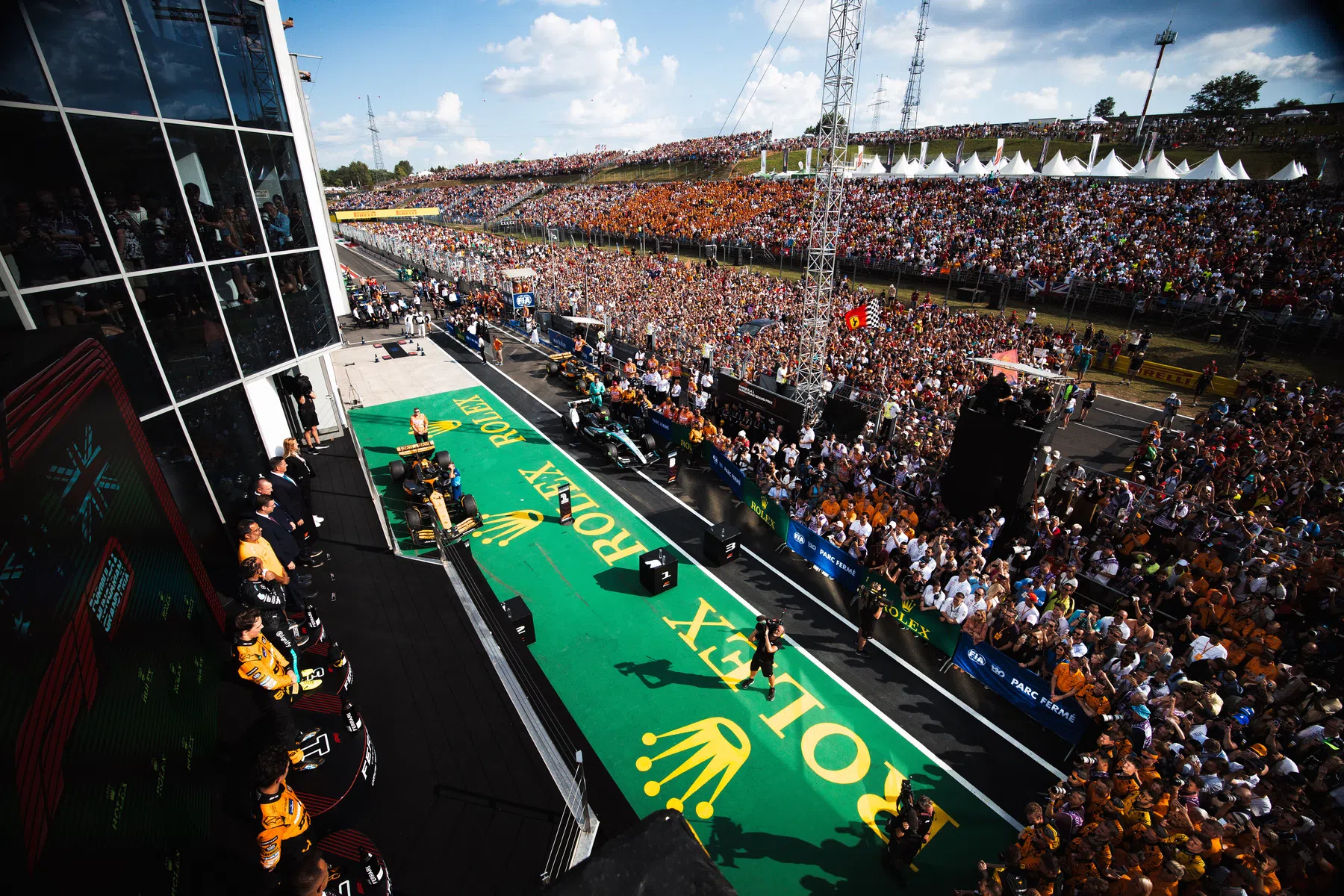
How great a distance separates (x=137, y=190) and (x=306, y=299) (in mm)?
4500

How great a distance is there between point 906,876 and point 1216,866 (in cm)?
322

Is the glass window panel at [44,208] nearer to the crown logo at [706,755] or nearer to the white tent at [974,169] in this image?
the crown logo at [706,755]

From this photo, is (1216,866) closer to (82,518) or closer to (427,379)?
(82,518)

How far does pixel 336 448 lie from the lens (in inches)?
611

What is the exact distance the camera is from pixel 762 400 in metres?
17.5

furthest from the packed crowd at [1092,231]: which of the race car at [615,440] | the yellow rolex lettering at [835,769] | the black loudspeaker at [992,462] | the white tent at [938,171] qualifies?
the yellow rolex lettering at [835,769]

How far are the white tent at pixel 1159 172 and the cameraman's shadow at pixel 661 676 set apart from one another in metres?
44.8

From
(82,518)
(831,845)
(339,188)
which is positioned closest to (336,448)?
(82,518)

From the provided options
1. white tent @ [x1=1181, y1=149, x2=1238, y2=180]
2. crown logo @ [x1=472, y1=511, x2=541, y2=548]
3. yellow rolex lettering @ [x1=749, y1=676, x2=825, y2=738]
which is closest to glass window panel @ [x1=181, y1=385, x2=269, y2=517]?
crown logo @ [x1=472, y1=511, x2=541, y2=548]

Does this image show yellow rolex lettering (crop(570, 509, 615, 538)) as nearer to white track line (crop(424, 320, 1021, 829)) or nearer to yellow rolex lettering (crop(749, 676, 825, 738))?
white track line (crop(424, 320, 1021, 829))

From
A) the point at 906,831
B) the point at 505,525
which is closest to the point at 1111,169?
the point at 505,525

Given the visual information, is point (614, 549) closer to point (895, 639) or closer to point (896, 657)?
point (895, 639)

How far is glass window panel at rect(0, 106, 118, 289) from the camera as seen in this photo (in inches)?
266

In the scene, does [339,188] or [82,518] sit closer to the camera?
[82,518]
